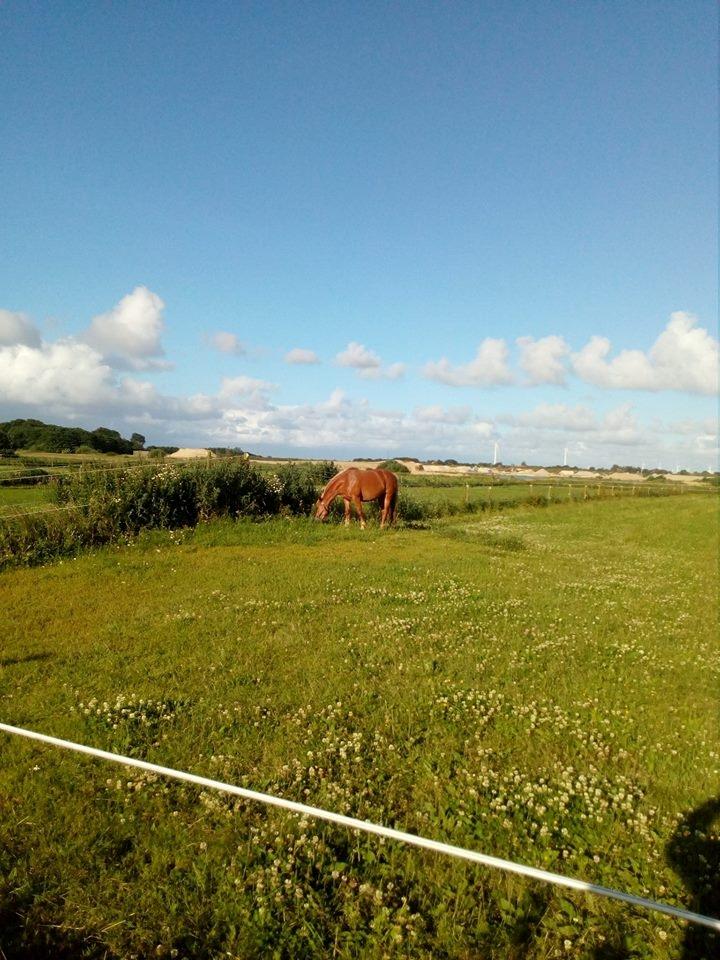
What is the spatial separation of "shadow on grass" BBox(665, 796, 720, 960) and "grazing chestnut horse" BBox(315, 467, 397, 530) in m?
20.2

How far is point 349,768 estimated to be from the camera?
246 inches

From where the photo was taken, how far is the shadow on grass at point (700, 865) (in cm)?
422

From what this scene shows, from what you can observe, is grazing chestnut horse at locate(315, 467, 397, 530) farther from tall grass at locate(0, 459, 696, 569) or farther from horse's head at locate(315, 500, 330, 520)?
tall grass at locate(0, 459, 696, 569)

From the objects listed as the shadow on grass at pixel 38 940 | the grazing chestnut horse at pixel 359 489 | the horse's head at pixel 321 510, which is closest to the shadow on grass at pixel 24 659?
the shadow on grass at pixel 38 940

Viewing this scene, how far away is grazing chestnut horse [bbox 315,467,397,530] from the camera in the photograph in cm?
2608

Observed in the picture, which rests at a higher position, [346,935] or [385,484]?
[385,484]

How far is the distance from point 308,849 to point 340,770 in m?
1.32

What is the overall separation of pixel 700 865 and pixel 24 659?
1002 centimetres

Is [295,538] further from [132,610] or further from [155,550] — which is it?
[132,610]

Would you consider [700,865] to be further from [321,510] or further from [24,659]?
[321,510]

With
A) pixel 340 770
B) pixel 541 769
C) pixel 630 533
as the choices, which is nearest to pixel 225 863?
pixel 340 770

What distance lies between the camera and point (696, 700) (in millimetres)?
8789

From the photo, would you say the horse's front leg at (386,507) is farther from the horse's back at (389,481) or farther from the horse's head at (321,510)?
the horse's head at (321,510)

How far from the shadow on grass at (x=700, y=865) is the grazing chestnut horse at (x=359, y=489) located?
20195 millimetres
